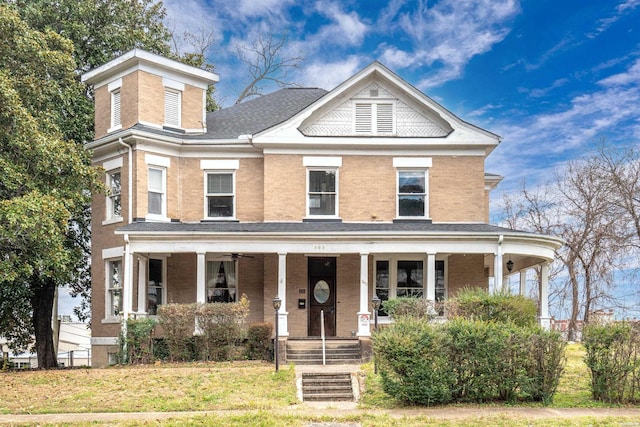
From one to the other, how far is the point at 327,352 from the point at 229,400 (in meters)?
6.00

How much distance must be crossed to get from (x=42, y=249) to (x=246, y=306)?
5901 millimetres

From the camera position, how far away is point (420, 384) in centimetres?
1254

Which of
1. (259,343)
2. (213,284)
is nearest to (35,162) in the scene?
(213,284)

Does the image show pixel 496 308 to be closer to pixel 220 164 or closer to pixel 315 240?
pixel 315 240

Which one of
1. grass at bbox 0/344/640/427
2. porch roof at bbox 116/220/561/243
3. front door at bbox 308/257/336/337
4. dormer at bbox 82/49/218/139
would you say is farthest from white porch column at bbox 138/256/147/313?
front door at bbox 308/257/336/337

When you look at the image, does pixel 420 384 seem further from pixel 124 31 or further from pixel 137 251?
pixel 124 31

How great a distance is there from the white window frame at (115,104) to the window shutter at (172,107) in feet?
4.97

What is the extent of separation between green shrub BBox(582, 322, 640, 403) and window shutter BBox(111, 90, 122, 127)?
16.4 m

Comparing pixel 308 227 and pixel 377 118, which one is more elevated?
pixel 377 118

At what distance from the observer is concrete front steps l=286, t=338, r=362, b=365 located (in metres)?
18.3

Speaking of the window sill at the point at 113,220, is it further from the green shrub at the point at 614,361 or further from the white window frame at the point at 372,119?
the green shrub at the point at 614,361

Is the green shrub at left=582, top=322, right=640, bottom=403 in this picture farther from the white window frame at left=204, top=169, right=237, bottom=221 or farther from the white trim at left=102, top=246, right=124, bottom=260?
the white trim at left=102, top=246, right=124, bottom=260

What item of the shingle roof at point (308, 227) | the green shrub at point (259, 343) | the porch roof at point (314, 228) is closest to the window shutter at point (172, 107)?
the porch roof at point (314, 228)

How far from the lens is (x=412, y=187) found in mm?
22141
